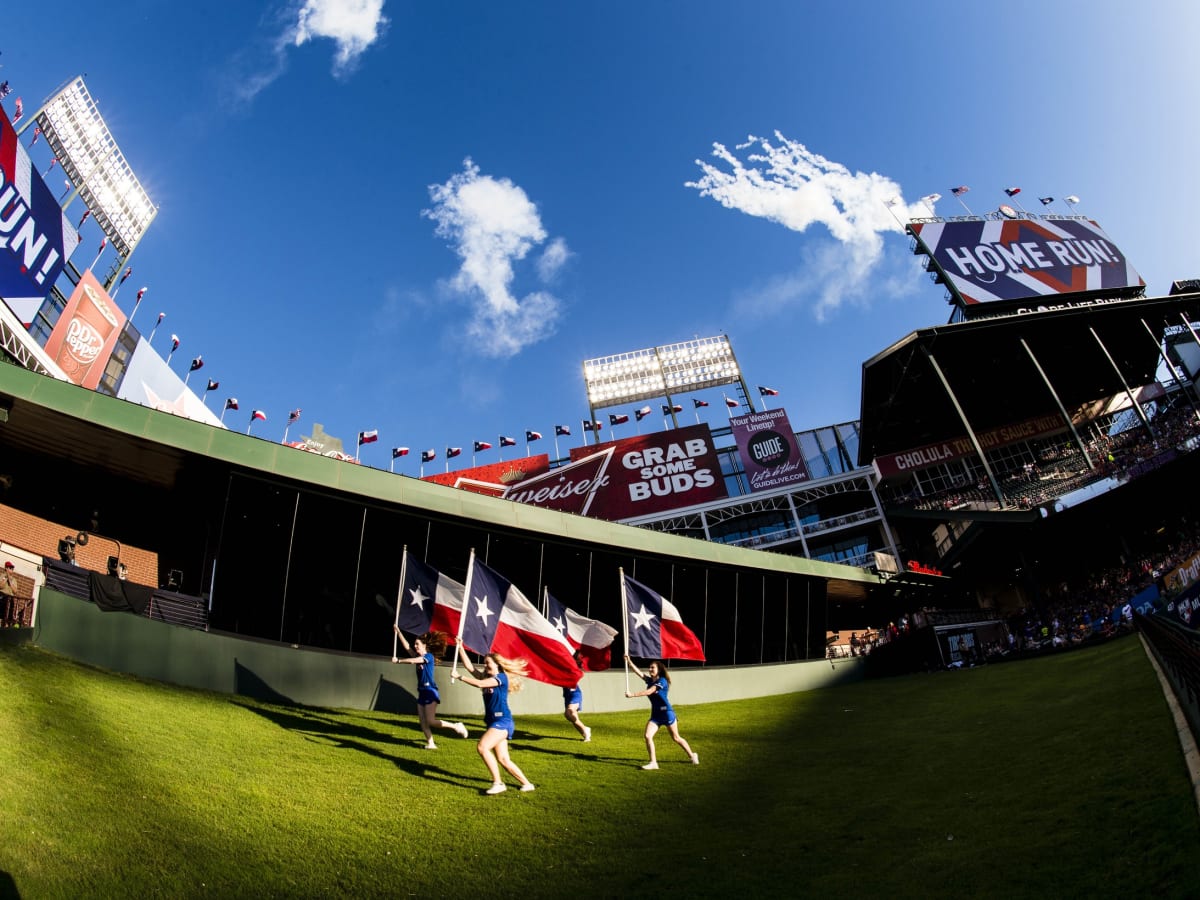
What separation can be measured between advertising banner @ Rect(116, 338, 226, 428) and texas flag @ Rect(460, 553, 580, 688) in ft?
138

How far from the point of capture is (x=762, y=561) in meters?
28.4

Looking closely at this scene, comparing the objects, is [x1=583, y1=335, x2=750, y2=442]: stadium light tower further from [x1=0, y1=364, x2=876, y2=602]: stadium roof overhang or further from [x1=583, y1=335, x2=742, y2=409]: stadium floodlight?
[x1=0, y1=364, x2=876, y2=602]: stadium roof overhang

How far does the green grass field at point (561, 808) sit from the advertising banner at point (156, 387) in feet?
138

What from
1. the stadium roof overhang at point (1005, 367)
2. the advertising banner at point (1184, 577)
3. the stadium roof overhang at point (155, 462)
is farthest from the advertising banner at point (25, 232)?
the advertising banner at point (1184, 577)

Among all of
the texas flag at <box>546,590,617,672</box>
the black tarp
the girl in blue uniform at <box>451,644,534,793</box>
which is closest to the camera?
Answer: the girl in blue uniform at <box>451,644,534,793</box>

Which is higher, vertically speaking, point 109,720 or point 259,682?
point 259,682

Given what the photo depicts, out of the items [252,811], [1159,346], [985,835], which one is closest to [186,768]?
[252,811]

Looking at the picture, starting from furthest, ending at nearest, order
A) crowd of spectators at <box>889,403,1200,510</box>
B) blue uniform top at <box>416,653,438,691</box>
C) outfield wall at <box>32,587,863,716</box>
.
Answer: crowd of spectators at <box>889,403,1200,510</box> < outfield wall at <box>32,587,863,716</box> < blue uniform top at <box>416,653,438,691</box>

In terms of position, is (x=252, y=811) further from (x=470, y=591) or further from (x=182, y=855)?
(x=470, y=591)

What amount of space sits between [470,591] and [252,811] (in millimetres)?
4661

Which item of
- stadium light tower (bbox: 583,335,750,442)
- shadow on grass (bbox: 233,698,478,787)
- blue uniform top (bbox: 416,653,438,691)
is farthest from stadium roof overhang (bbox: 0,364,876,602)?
stadium light tower (bbox: 583,335,750,442)

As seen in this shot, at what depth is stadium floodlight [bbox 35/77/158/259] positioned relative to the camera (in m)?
43.1

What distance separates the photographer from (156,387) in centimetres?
5131

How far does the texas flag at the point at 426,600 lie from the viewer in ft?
43.1
